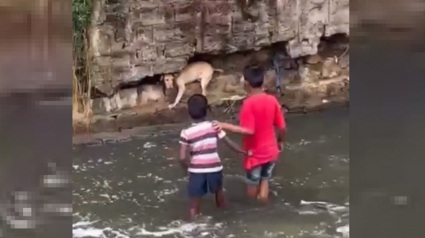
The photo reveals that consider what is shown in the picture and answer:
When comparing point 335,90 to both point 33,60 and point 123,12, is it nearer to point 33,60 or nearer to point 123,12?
point 123,12

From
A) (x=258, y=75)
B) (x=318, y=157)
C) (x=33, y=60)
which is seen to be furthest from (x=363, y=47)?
(x=318, y=157)

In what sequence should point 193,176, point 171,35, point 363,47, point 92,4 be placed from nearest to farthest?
point 363,47, point 193,176, point 92,4, point 171,35

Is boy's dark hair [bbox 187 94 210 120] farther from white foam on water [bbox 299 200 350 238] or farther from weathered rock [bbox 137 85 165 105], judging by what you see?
weathered rock [bbox 137 85 165 105]

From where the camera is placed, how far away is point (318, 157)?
5.10m

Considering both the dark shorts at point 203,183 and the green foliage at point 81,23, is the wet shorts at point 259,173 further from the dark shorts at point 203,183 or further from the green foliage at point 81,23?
the green foliage at point 81,23

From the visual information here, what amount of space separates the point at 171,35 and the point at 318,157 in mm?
2885

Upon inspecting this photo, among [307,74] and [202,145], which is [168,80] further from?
[202,145]

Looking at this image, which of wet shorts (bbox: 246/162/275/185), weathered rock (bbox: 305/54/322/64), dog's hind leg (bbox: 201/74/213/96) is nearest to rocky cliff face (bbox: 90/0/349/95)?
weathered rock (bbox: 305/54/322/64)

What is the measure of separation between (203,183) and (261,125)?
1.59 feet

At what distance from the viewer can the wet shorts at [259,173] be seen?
3.88 m

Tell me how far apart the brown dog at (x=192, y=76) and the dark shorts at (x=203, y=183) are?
3690 millimetres

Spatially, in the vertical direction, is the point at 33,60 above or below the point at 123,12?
below

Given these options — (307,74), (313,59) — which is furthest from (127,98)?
(313,59)

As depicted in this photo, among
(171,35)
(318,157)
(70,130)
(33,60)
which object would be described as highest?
(171,35)
